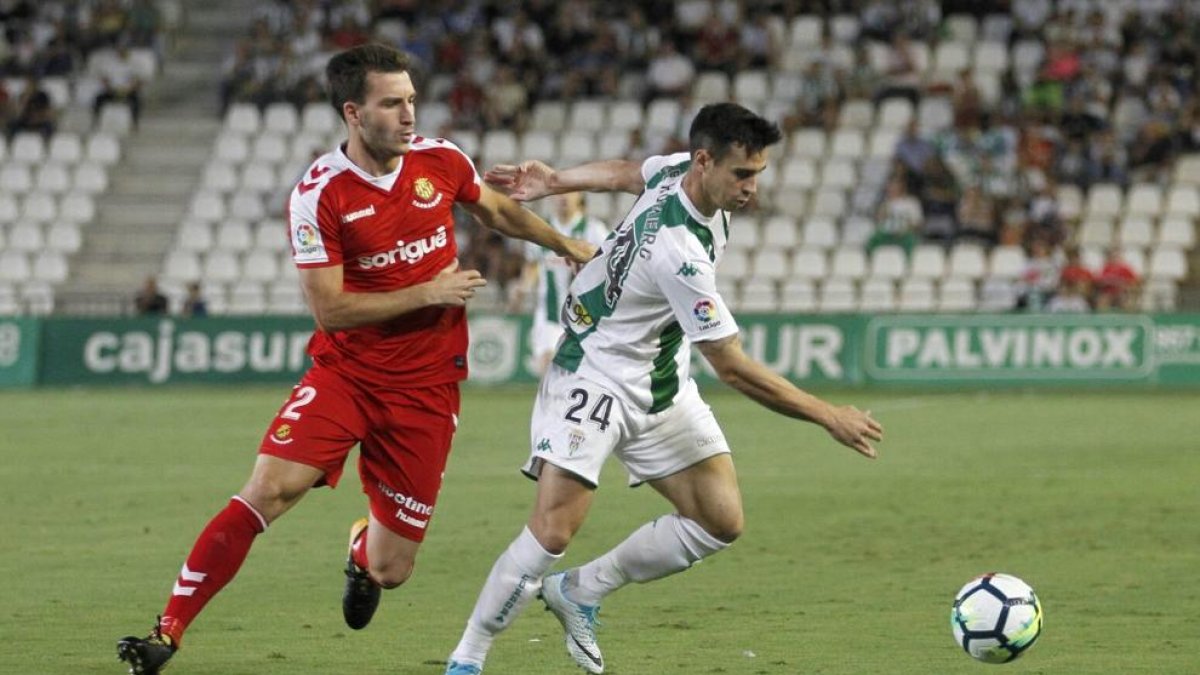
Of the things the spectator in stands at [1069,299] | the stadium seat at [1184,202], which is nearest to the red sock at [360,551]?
the spectator in stands at [1069,299]

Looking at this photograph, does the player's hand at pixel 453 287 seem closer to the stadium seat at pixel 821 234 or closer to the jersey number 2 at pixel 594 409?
the jersey number 2 at pixel 594 409

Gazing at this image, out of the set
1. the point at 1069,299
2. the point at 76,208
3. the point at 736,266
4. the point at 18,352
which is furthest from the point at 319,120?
the point at 1069,299

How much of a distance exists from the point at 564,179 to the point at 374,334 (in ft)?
3.68

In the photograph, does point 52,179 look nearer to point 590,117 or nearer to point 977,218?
point 590,117

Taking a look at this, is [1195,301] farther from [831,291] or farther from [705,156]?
[705,156]

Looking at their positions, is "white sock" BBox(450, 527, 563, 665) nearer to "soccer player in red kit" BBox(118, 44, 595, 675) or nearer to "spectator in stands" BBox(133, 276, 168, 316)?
"soccer player in red kit" BBox(118, 44, 595, 675)

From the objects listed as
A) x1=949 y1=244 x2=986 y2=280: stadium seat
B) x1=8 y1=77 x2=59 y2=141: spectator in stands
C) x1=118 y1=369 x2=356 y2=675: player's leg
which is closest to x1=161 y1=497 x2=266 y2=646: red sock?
x1=118 y1=369 x2=356 y2=675: player's leg

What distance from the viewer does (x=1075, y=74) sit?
2892cm

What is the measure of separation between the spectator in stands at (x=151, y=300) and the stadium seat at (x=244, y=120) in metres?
5.52

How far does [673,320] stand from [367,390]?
4.11 feet

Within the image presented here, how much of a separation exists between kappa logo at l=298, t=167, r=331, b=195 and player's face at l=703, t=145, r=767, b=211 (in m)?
1.52

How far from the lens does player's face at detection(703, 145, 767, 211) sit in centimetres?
734

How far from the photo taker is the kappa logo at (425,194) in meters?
7.94

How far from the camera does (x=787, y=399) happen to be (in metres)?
Result: 7.16
